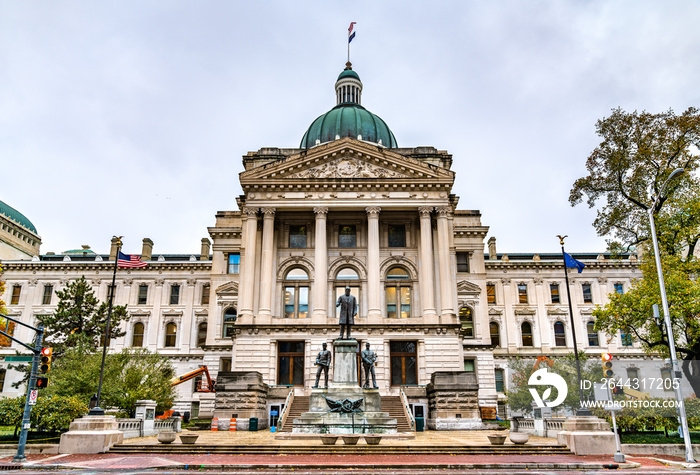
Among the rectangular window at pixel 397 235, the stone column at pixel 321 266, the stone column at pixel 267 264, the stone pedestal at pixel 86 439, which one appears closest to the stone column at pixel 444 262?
the rectangular window at pixel 397 235

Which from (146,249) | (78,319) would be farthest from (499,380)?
(146,249)

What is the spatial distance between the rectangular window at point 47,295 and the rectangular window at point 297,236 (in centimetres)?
3176

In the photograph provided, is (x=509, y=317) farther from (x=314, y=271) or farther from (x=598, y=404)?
(x=598, y=404)

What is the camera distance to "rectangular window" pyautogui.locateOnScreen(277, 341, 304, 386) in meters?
40.9

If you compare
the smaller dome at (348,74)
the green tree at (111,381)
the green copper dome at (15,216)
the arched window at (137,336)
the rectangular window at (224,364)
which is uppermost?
the smaller dome at (348,74)

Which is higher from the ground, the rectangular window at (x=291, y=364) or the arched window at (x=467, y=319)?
the arched window at (x=467, y=319)

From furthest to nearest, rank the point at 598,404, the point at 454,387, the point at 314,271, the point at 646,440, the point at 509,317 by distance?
the point at 509,317 → the point at 314,271 → the point at 454,387 → the point at 598,404 → the point at 646,440

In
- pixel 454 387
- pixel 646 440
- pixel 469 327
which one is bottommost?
pixel 646 440

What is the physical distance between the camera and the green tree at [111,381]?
103ft

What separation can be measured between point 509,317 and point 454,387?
28072mm

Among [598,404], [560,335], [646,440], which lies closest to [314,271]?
[598,404]

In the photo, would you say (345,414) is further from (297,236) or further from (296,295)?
(297,236)

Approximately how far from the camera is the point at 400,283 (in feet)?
147

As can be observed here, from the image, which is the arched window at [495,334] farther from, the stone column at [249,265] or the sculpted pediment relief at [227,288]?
the stone column at [249,265]
